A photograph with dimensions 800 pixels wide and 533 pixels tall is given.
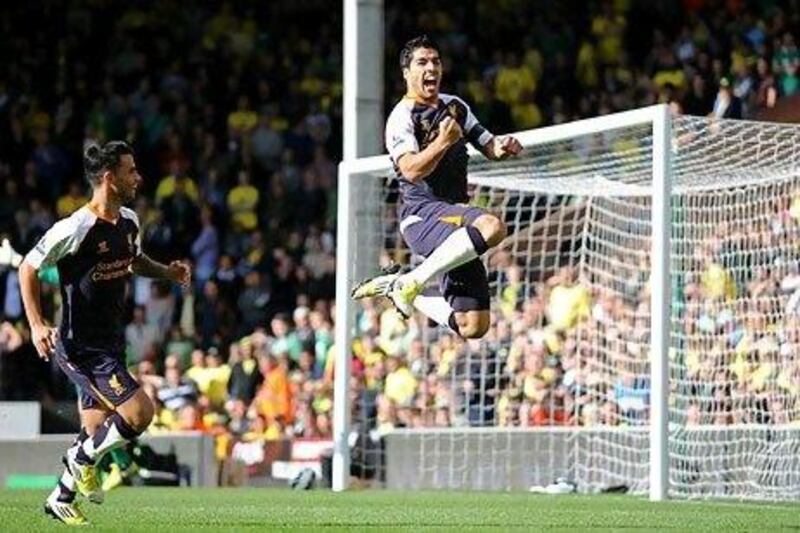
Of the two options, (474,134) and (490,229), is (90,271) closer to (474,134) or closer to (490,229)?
(490,229)

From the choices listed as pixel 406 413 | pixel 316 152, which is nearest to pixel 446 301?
pixel 406 413

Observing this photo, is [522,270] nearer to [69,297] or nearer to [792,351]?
[792,351]

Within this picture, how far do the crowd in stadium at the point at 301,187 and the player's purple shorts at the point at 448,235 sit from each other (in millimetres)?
4501

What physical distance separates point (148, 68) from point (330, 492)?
13.3m

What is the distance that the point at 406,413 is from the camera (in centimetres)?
2105

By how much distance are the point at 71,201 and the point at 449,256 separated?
47.8ft

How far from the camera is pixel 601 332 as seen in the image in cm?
1962

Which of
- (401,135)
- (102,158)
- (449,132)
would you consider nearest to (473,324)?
(401,135)

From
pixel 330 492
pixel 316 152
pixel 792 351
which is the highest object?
pixel 316 152

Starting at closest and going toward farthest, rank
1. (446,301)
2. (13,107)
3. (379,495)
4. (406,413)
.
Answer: (446,301) → (379,495) → (406,413) → (13,107)

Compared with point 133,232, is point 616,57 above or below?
above

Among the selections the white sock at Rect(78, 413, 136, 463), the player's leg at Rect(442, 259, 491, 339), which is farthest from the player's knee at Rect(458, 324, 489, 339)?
the white sock at Rect(78, 413, 136, 463)

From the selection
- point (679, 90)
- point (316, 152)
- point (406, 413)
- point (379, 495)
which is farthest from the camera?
point (316, 152)

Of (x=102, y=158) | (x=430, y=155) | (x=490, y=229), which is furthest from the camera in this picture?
(x=490, y=229)
